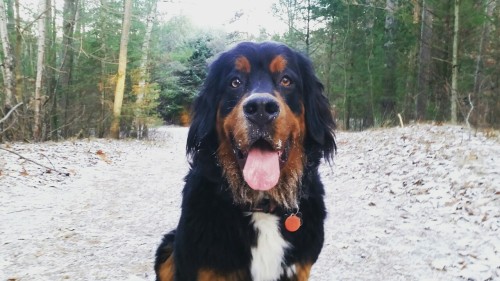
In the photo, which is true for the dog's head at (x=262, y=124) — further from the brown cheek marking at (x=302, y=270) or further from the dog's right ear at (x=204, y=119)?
the brown cheek marking at (x=302, y=270)

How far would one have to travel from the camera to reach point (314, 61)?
1847 centimetres

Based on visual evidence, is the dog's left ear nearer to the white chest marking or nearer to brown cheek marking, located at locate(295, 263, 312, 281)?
the white chest marking

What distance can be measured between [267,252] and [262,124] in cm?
86

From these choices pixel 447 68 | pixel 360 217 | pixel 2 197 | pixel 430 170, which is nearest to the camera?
pixel 360 217

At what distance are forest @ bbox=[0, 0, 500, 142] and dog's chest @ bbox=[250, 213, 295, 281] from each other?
7.61 m

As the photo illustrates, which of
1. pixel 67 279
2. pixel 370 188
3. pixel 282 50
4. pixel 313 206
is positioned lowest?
pixel 67 279

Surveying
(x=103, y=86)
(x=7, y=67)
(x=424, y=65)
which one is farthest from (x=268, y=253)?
(x=103, y=86)

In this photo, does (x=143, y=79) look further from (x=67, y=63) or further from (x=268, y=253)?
(x=268, y=253)

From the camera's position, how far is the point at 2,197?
20.4 feet

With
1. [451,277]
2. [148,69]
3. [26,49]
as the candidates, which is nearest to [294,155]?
[451,277]

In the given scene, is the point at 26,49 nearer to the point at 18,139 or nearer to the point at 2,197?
the point at 18,139

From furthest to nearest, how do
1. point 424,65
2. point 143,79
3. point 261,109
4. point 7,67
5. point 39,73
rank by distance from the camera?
point 143,79, point 424,65, point 39,73, point 7,67, point 261,109

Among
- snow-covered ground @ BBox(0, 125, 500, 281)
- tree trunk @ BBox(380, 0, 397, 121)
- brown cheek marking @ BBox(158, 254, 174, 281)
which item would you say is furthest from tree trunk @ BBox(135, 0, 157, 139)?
brown cheek marking @ BBox(158, 254, 174, 281)

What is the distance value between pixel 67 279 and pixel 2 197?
10.8 ft
